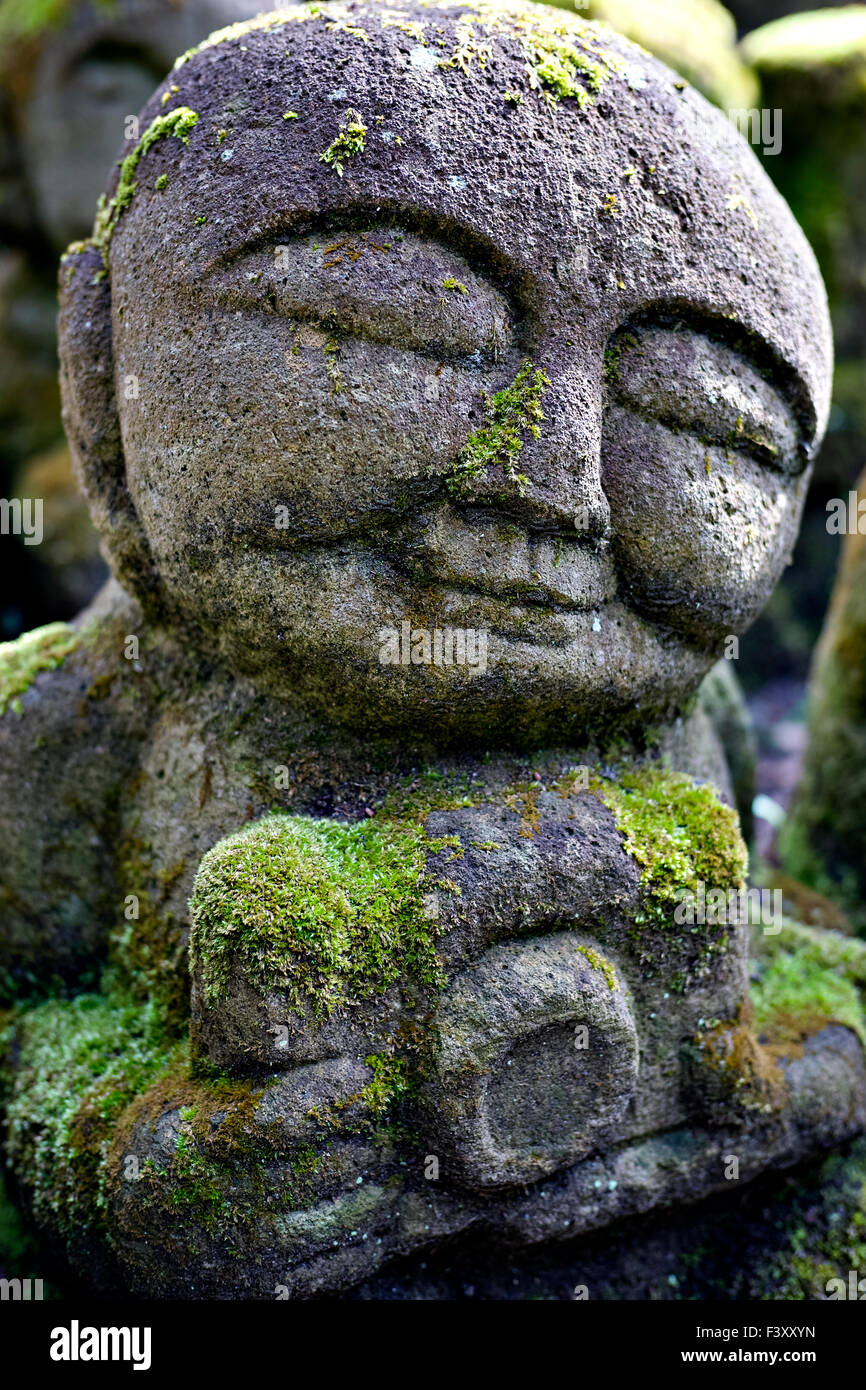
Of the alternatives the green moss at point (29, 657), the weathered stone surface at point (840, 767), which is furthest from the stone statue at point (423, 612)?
the weathered stone surface at point (840, 767)

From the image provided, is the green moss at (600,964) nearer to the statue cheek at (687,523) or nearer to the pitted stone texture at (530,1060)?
the pitted stone texture at (530,1060)

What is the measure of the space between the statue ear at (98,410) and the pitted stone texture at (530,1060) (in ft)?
3.83

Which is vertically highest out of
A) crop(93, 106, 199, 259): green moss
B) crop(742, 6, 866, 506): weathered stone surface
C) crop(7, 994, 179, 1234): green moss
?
crop(742, 6, 866, 506): weathered stone surface

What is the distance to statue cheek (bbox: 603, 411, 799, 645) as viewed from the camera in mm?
2314

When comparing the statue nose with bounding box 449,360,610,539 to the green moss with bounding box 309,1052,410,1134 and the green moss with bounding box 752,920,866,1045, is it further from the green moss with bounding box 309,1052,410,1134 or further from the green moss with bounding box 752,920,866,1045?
the green moss with bounding box 752,920,866,1045

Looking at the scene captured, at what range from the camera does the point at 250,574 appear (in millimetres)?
2275

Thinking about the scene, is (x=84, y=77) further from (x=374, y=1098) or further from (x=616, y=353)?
(x=374, y=1098)

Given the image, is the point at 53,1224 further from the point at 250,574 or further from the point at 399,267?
the point at 399,267

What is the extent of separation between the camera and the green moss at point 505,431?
214 cm

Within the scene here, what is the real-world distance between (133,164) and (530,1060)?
79.1 inches

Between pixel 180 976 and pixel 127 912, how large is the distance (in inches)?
10.8

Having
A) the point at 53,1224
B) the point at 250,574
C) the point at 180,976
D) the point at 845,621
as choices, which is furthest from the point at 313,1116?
the point at 845,621

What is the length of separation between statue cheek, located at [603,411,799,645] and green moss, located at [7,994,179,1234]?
1453 mm

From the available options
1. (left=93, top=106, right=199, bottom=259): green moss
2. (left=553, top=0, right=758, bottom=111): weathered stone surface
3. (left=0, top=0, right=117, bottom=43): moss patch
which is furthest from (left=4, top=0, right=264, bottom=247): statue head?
(left=93, top=106, right=199, bottom=259): green moss
